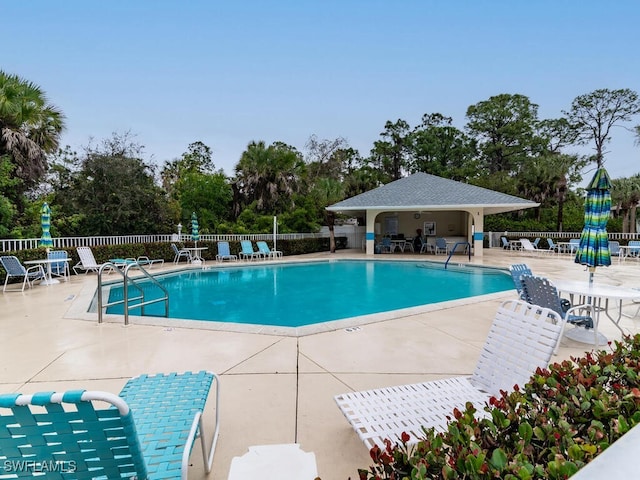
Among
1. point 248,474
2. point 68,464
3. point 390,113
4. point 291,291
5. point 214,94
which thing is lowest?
point 291,291

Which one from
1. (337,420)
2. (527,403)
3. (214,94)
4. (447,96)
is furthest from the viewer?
(447,96)

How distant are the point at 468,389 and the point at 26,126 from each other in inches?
673

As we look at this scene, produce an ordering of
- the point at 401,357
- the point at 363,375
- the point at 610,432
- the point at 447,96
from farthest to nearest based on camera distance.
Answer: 1. the point at 447,96
2. the point at 401,357
3. the point at 363,375
4. the point at 610,432

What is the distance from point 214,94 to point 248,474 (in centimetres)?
2164

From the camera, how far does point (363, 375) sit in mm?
3508

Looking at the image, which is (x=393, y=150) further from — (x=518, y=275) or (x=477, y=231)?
(x=518, y=275)

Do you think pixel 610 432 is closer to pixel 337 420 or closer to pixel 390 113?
pixel 337 420

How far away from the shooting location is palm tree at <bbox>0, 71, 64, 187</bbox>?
11.7 meters

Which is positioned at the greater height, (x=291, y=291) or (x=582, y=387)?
(x=582, y=387)

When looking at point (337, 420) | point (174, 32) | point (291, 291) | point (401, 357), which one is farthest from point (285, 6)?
point (337, 420)

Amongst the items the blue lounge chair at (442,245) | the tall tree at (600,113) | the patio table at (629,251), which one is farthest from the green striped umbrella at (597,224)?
the tall tree at (600,113)

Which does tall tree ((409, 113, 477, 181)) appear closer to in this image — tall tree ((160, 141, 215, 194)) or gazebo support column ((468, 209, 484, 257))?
gazebo support column ((468, 209, 484, 257))

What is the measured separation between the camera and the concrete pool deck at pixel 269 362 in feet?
8.21

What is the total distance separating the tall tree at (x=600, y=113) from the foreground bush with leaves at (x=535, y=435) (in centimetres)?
3757
